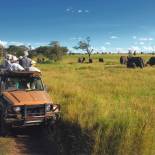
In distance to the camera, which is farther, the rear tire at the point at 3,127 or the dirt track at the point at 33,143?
the rear tire at the point at 3,127

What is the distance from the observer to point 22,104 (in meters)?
10.8

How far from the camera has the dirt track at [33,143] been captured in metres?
9.95

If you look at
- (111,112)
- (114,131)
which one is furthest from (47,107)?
(114,131)

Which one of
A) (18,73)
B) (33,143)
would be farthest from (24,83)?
(33,143)

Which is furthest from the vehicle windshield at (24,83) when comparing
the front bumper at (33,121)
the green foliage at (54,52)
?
the green foliage at (54,52)

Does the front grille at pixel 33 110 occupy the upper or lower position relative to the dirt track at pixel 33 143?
upper

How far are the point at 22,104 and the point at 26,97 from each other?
43 cm

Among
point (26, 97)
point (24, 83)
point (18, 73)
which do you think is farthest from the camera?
point (24, 83)

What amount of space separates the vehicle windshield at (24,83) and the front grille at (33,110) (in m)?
1.15

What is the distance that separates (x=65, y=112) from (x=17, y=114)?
2.02 meters

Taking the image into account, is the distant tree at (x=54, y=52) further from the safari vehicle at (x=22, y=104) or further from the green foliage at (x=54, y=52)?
the safari vehicle at (x=22, y=104)

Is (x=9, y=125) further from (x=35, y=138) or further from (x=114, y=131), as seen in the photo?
(x=114, y=131)

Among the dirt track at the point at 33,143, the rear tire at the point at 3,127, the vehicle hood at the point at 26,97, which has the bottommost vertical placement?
the dirt track at the point at 33,143

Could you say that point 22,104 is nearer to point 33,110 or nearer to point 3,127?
point 33,110
